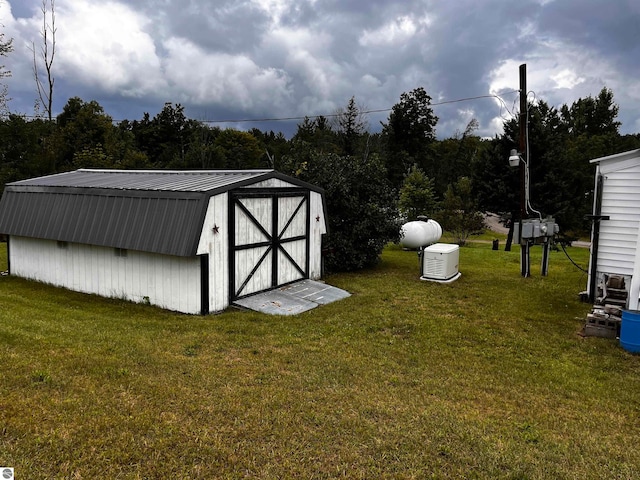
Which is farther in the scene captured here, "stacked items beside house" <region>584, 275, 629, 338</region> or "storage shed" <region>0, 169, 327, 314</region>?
"storage shed" <region>0, 169, 327, 314</region>

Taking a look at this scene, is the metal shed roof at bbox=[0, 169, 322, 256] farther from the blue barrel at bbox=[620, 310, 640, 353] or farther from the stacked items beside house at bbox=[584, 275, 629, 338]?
the blue barrel at bbox=[620, 310, 640, 353]

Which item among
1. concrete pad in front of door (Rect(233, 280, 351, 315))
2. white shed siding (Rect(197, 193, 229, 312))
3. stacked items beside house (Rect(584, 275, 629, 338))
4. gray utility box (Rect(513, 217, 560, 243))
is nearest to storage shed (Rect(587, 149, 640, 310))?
stacked items beside house (Rect(584, 275, 629, 338))

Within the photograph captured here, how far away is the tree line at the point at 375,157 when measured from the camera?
16.4 m

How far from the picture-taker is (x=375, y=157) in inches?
656

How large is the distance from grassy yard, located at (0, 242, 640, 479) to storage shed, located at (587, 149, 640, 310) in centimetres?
163

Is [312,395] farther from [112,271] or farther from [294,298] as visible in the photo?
[112,271]

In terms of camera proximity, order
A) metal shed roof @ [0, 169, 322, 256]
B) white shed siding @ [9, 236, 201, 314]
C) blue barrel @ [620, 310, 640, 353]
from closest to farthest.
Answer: blue barrel @ [620, 310, 640, 353], metal shed roof @ [0, 169, 322, 256], white shed siding @ [9, 236, 201, 314]

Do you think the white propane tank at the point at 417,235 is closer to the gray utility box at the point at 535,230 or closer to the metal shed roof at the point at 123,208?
the metal shed roof at the point at 123,208

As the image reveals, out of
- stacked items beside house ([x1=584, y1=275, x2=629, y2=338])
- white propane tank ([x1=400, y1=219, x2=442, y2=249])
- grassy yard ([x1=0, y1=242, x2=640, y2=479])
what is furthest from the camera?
white propane tank ([x1=400, y1=219, x2=442, y2=249])

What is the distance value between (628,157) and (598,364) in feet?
17.7

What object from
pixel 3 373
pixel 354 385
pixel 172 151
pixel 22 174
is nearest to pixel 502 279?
pixel 354 385

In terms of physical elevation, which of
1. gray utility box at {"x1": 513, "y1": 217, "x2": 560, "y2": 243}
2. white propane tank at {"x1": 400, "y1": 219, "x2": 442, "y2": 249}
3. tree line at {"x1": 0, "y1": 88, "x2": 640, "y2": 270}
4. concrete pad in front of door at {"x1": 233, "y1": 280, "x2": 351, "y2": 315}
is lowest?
concrete pad in front of door at {"x1": 233, "y1": 280, "x2": 351, "y2": 315}

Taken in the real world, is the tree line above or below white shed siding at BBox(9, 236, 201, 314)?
above

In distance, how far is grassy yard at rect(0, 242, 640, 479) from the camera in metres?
4.11
